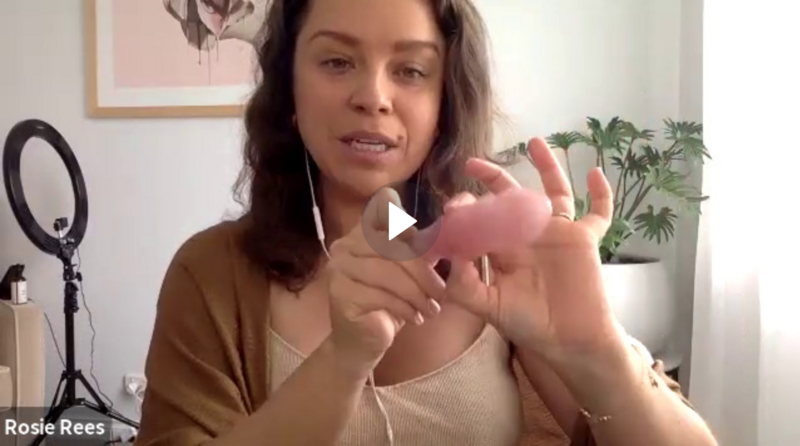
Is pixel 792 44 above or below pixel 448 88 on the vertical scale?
above

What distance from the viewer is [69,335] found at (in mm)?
2096

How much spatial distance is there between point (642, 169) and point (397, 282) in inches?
57.4

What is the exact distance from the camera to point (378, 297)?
50cm

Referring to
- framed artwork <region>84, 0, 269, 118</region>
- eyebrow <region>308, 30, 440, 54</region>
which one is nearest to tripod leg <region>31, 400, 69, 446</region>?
framed artwork <region>84, 0, 269, 118</region>

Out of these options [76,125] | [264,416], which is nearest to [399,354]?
[264,416]

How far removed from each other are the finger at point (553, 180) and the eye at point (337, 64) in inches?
7.8

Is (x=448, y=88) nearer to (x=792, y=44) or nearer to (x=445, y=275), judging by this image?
(x=445, y=275)

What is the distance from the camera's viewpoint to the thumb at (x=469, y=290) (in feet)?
1.66

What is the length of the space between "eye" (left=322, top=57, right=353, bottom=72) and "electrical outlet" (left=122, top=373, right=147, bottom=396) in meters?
1.93

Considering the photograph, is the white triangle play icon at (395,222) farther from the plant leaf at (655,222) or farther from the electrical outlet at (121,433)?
the electrical outlet at (121,433)

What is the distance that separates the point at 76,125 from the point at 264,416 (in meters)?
2.06

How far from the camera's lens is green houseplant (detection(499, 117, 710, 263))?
1706 mm

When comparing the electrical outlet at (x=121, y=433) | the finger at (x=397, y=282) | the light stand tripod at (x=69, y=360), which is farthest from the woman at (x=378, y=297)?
the electrical outlet at (x=121, y=433)
